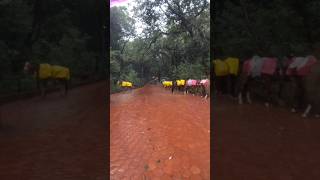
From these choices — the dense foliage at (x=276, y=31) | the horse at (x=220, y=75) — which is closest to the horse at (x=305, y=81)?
the dense foliage at (x=276, y=31)

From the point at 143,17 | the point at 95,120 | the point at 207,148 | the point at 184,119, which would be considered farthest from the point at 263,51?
the point at 207,148

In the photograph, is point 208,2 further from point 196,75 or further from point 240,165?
point 240,165

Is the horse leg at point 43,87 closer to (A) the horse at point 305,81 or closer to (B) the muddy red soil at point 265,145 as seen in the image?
(B) the muddy red soil at point 265,145

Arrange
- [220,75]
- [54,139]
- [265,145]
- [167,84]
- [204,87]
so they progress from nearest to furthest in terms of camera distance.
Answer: [265,145]
[54,139]
[220,75]
[204,87]
[167,84]

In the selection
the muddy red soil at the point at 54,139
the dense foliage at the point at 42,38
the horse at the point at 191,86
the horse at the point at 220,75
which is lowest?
the muddy red soil at the point at 54,139

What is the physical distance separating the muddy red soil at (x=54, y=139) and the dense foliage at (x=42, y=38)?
885 mm

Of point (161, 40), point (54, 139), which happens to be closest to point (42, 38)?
point (54, 139)

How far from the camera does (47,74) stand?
11.4 meters

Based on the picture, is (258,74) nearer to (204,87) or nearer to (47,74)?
(204,87)

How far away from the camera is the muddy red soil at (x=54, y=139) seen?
239 inches

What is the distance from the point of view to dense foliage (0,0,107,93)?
37.6ft

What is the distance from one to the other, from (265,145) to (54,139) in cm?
444

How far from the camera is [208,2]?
17.1 m

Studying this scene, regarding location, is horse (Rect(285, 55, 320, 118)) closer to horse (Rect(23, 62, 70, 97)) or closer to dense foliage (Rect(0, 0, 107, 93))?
dense foliage (Rect(0, 0, 107, 93))
